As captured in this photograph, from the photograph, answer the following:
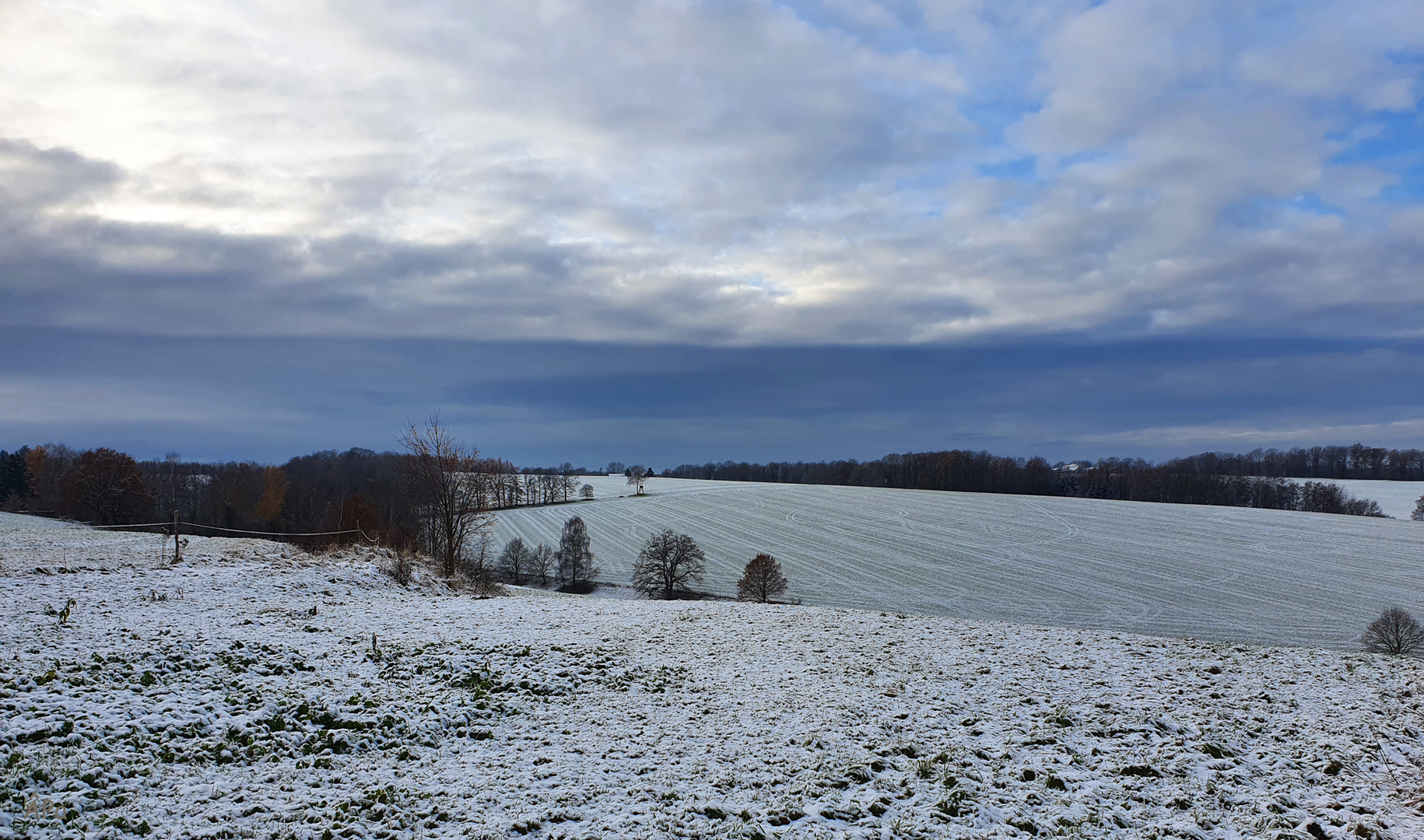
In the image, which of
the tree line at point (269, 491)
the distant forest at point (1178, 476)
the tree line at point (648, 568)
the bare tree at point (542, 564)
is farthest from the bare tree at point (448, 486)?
the distant forest at point (1178, 476)

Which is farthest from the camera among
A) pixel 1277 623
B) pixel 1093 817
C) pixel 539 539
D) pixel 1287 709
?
pixel 539 539

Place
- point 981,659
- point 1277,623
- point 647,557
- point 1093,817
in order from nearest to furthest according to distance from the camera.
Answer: point 1093,817 → point 981,659 → point 1277,623 → point 647,557

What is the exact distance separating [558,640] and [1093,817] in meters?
10.5

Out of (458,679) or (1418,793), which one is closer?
(1418,793)

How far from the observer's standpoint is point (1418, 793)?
7.78 meters

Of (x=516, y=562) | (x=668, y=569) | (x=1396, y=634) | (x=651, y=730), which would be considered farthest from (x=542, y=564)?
(x=1396, y=634)

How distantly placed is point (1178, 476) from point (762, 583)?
A: 301 ft

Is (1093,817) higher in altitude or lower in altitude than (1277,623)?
higher

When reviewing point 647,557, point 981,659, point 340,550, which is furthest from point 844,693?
point 647,557

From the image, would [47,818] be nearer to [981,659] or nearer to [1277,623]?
[981,659]

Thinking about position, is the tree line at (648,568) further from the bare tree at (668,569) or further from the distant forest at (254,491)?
the distant forest at (254,491)

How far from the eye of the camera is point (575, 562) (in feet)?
208

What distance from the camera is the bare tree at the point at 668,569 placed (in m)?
54.0

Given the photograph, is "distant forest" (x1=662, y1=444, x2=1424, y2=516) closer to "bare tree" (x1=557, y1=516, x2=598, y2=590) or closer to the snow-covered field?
"bare tree" (x1=557, y1=516, x2=598, y2=590)
